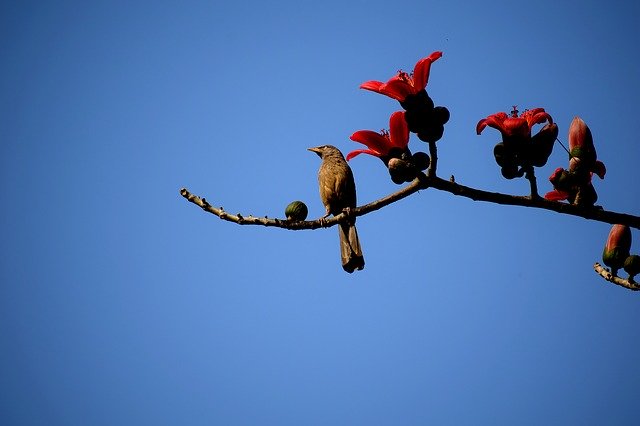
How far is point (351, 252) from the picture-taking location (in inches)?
109

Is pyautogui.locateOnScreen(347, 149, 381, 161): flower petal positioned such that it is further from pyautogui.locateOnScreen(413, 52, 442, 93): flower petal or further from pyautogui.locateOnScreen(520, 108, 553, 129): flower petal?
pyautogui.locateOnScreen(520, 108, 553, 129): flower petal

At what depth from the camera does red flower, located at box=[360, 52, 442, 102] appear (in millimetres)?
1578

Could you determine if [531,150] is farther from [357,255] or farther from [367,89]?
[357,255]

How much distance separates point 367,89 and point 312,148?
3401 mm

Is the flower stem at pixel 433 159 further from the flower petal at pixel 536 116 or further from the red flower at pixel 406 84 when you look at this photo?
the flower petal at pixel 536 116

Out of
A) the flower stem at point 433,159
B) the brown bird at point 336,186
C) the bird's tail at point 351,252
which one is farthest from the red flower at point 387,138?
the brown bird at point 336,186

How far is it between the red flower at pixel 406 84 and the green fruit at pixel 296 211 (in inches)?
19.0

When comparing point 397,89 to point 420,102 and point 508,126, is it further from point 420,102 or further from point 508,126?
point 508,126

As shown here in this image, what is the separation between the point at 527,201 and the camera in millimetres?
1520

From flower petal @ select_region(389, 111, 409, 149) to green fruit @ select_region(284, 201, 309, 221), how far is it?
16.3 inches

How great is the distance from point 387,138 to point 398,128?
0.25 feet

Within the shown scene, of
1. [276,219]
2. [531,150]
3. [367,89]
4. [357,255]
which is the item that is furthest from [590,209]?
[357,255]

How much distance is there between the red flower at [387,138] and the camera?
166 centimetres

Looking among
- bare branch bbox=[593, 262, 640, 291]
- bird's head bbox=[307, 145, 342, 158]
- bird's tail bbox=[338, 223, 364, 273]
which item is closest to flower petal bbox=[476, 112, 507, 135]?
bare branch bbox=[593, 262, 640, 291]
